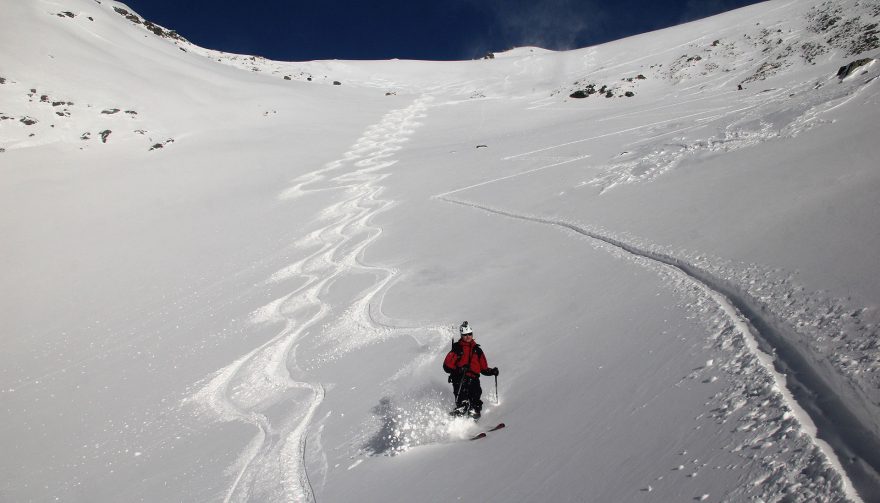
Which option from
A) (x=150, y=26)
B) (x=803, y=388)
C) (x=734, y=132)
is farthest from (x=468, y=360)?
(x=150, y=26)

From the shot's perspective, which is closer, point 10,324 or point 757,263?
point 757,263

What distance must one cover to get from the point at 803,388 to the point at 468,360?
12.7 ft

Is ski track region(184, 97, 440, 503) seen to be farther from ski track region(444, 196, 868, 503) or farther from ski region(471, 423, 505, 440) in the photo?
ski track region(444, 196, 868, 503)

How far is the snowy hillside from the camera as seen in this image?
17.4 feet

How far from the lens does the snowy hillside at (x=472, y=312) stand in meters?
5.29

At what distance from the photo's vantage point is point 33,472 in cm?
847

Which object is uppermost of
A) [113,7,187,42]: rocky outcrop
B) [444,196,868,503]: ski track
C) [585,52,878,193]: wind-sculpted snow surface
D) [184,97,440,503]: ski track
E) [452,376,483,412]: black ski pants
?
[113,7,187,42]: rocky outcrop

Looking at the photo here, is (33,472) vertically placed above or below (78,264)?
below

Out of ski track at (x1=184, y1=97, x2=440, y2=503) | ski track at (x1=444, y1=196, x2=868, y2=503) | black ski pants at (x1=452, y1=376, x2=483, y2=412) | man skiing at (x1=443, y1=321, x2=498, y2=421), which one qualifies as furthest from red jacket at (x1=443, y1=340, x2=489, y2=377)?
ski track at (x1=444, y1=196, x2=868, y2=503)

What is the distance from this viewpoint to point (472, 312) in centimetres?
1092

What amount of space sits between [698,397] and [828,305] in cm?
266

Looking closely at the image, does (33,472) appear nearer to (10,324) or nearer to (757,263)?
(10,324)

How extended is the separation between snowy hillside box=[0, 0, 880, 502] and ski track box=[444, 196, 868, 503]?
0.03 metres

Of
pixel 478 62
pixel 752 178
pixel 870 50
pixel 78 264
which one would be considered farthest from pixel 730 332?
pixel 478 62
